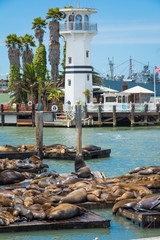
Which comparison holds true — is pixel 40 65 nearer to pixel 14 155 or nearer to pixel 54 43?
pixel 54 43

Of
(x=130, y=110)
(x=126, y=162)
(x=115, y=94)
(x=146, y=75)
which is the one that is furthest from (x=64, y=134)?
(x=146, y=75)

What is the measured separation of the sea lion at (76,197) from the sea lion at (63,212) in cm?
96

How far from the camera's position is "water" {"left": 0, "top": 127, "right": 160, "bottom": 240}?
13.0 m

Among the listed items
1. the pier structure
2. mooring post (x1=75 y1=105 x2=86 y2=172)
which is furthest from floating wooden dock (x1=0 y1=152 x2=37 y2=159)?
the pier structure

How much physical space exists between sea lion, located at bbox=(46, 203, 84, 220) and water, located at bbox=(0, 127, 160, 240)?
0.42m

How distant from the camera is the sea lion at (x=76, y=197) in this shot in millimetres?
14669

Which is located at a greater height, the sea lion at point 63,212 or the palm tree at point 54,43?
the palm tree at point 54,43

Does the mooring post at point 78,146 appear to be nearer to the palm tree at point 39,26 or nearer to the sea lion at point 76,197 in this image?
the sea lion at point 76,197

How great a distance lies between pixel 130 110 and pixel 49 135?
37.4 feet

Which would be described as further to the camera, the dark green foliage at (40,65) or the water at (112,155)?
the dark green foliage at (40,65)

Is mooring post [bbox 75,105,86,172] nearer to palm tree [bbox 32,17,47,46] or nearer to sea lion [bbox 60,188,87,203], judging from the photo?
sea lion [bbox 60,188,87,203]

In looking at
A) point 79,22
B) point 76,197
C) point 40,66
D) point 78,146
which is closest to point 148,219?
point 76,197

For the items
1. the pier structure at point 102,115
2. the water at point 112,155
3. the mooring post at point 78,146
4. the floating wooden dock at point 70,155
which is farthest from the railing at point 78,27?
the mooring post at point 78,146

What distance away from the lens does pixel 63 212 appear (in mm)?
13375
